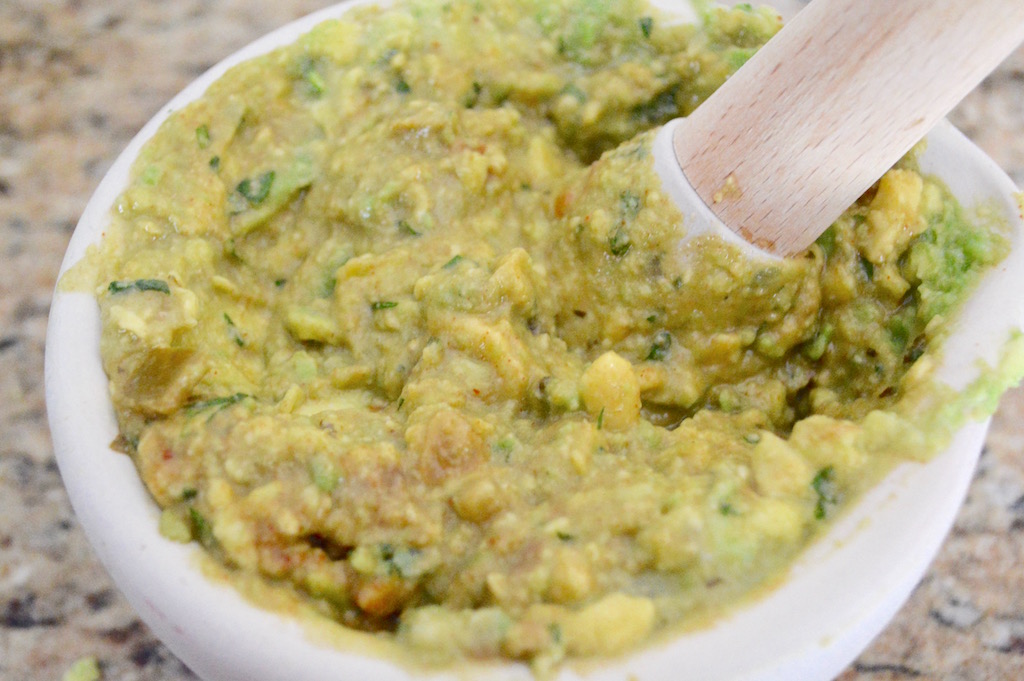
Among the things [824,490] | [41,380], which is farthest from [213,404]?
[41,380]

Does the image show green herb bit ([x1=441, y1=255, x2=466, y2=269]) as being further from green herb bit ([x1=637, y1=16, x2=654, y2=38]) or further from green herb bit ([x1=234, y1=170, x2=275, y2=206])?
green herb bit ([x1=637, y1=16, x2=654, y2=38])

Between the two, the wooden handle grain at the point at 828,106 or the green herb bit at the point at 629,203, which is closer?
the wooden handle grain at the point at 828,106

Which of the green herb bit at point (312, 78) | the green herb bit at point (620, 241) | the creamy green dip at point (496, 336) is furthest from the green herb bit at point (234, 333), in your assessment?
the green herb bit at point (620, 241)

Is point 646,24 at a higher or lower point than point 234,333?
higher

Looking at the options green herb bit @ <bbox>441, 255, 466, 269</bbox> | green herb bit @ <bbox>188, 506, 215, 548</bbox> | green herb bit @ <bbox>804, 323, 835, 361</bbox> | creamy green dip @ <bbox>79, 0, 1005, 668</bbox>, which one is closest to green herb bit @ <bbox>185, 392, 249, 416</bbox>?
creamy green dip @ <bbox>79, 0, 1005, 668</bbox>

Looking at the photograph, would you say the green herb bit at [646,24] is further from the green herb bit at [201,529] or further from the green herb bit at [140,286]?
the green herb bit at [201,529]

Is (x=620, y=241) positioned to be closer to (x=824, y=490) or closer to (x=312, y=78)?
(x=824, y=490)

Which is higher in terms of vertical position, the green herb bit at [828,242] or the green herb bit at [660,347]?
the green herb bit at [828,242]
